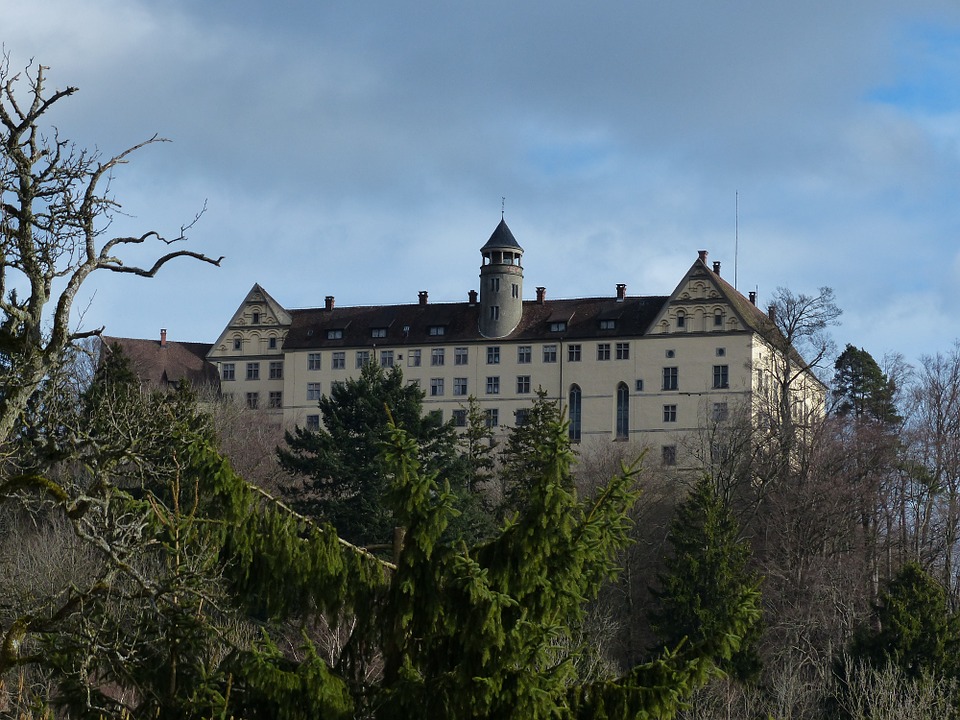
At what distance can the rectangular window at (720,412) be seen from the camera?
8059cm

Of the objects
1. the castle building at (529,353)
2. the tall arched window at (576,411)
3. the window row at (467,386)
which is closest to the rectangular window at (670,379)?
the castle building at (529,353)

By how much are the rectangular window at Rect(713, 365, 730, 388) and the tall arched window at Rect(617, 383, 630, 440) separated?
4.82 m

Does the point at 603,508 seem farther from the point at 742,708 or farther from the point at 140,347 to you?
the point at 140,347

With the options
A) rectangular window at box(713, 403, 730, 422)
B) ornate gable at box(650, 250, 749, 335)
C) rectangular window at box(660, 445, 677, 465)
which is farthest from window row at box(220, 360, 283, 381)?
rectangular window at box(713, 403, 730, 422)

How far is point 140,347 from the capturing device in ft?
333

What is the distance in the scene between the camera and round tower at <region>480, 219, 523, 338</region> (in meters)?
90.9

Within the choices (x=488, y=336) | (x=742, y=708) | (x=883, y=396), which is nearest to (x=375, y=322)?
(x=488, y=336)

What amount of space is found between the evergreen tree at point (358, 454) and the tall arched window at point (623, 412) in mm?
29563

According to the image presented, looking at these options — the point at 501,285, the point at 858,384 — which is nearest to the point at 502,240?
the point at 501,285

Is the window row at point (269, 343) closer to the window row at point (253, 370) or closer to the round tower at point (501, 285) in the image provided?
the window row at point (253, 370)

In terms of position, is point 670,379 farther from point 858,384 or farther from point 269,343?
point 269,343

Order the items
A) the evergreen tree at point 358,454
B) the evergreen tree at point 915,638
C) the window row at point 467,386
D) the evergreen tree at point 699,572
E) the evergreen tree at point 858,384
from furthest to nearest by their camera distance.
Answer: the window row at point 467,386
the evergreen tree at point 858,384
the evergreen tree at point 358,454
the evergreen tree at point 699,572
the evergreen tree at point 915,638

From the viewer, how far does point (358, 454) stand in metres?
52.0

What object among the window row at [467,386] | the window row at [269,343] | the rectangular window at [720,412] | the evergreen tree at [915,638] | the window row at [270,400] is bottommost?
the evergreen tree at [915,638]
